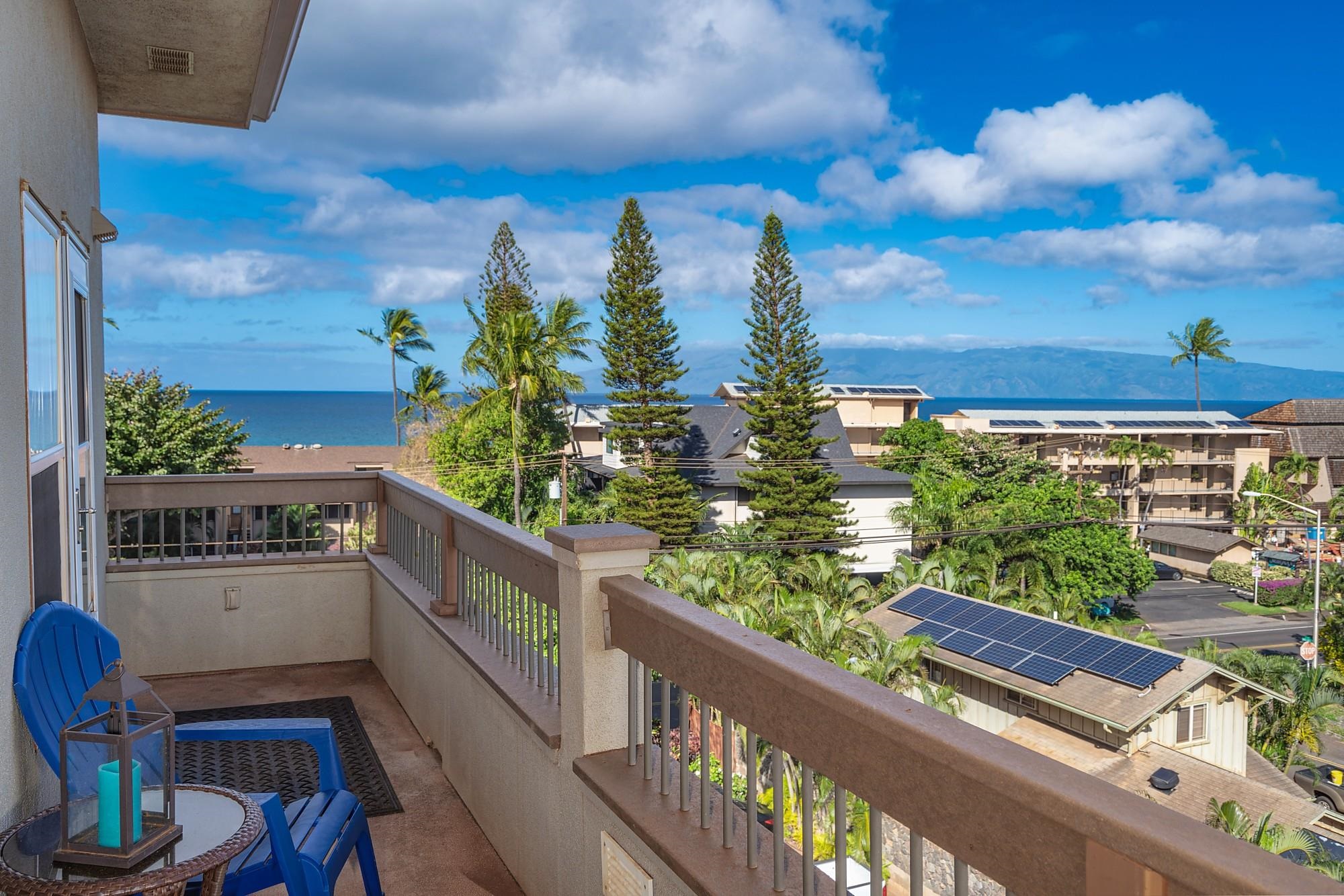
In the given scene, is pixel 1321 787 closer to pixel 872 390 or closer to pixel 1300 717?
pixel 1300 717

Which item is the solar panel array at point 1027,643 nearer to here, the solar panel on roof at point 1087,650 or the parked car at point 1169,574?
the solar panel on roof at point 1087,650

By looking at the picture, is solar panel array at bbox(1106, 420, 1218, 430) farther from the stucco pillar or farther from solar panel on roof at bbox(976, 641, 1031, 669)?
the stucco pillar

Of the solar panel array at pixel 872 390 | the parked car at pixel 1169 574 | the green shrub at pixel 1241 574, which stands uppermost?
the solar panel array at pixel 872 390

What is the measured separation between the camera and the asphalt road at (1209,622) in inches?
1294

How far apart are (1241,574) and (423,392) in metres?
40.2

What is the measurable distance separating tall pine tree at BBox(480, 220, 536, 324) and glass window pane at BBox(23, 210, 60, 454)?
104 feet

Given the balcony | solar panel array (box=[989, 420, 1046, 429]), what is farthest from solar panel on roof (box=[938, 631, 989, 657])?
solar panel array (box=[989, 420, 1046, 429])

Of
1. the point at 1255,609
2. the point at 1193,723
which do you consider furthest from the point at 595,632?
the point at 1255,609

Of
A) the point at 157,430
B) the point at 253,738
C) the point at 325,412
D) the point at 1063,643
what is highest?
the point at 325,412

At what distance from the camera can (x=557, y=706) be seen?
2.57 m

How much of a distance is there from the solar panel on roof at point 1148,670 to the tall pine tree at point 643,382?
14.8 meters

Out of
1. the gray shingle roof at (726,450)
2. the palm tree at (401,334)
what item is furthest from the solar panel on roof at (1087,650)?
the palm tree at (401,334)

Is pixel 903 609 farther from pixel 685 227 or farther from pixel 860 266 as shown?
pixel 860 266

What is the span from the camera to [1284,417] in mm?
57344
